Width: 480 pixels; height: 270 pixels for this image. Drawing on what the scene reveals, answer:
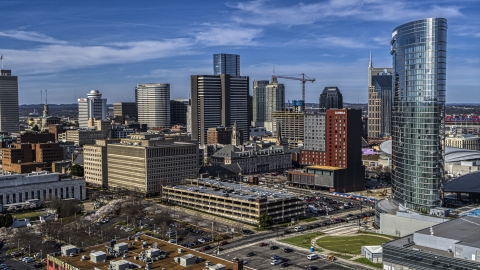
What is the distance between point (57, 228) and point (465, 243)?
7782cm

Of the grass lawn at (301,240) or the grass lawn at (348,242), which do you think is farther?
the grass lawn at (301,240)

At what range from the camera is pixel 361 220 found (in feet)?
408

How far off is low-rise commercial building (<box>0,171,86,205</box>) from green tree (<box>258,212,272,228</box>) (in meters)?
65.6

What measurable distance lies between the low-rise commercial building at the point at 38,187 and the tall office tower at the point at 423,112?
96.8 m

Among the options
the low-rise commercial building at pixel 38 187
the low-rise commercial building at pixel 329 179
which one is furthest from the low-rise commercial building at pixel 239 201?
the low-rise commercial building at pixel 329 179

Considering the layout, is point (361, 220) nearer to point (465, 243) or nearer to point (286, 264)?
point (286, 264)

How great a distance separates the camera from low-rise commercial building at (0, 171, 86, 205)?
14575 cm

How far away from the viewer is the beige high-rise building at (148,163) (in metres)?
159

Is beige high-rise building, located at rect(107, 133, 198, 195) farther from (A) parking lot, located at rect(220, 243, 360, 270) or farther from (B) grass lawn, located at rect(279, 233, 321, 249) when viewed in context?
(A) parking lot, located at rect(220, 243, 360, 270)

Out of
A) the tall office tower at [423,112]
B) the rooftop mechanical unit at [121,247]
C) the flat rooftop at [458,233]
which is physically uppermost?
the tall office tower at [423,112]

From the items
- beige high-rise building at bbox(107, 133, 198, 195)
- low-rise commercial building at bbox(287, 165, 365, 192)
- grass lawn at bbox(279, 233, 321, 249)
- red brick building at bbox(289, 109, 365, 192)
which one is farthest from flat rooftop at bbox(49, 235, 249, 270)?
red brick building at bbox(289, 109, 365, 192)

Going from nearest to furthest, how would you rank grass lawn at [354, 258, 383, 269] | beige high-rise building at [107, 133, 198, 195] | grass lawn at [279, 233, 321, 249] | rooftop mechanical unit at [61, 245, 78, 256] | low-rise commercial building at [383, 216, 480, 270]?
1. rooftop mechanical unit at [61, 245, 78, 256]
2. low-rise commercial building at [383, 216, 480, 270]
3. grass lawn at [354, 258, 383, 269]
4. grass lawn at [279, 233, 321, 249]
5. beige high-rise building at [107, 133, 198, 195]

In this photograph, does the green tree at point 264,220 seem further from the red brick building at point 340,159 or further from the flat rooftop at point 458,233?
the red brick building at point 340,159

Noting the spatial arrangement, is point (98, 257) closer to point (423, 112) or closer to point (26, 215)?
point (423, 112)
